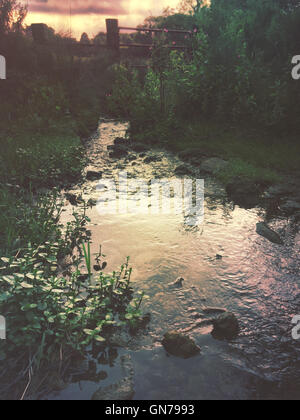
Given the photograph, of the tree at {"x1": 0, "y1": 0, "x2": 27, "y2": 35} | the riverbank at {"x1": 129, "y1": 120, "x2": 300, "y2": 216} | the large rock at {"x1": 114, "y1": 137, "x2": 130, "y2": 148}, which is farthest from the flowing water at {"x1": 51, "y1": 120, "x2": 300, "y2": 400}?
the tree at {"x1": 0, "y1": 0, "x2": 27, "y2": 35}

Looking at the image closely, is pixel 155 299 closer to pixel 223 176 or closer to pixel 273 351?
pixel 273 351

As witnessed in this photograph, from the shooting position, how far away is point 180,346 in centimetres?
245

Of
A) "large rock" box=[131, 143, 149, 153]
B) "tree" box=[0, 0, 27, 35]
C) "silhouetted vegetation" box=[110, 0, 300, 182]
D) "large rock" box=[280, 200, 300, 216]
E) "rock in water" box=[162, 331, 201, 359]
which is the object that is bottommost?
"rock in water" box=[162, 331, 201, 359]

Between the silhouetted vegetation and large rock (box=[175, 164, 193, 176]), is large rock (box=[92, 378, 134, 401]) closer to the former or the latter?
large rock (box=[175, 164, 193, 176])

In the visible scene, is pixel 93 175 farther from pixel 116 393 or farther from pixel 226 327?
pixel 116 393

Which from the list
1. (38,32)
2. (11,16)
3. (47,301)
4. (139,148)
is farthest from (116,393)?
(38,32)

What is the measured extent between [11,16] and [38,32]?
3515 mm

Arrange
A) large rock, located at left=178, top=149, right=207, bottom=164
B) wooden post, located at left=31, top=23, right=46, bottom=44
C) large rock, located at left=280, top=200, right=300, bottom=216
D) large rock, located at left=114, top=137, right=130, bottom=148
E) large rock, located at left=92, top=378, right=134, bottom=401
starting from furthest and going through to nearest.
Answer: wooden post, located at left=31, top=23, right=46, bottom=44 < large rock, located at left=114, top=137, right=130, bottom=148 < large rock, located at left=178, top=149, right=207, bottom=164 < large rock, located at left=280, top=200, right=300, bottom=216 < large rock, located at left=92, top=378, right=134, bottom=401

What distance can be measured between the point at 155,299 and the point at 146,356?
2.04ft

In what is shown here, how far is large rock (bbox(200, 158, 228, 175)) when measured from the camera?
231 inches

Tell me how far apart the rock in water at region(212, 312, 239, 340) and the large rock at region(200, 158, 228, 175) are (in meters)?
3.49

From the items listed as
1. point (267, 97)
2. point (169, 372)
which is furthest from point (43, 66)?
point (169, 372)

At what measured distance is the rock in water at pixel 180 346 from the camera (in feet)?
7.98

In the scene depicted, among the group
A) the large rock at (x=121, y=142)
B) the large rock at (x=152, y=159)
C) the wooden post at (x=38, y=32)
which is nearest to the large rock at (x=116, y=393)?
the large rock at (x=152, y=159)
